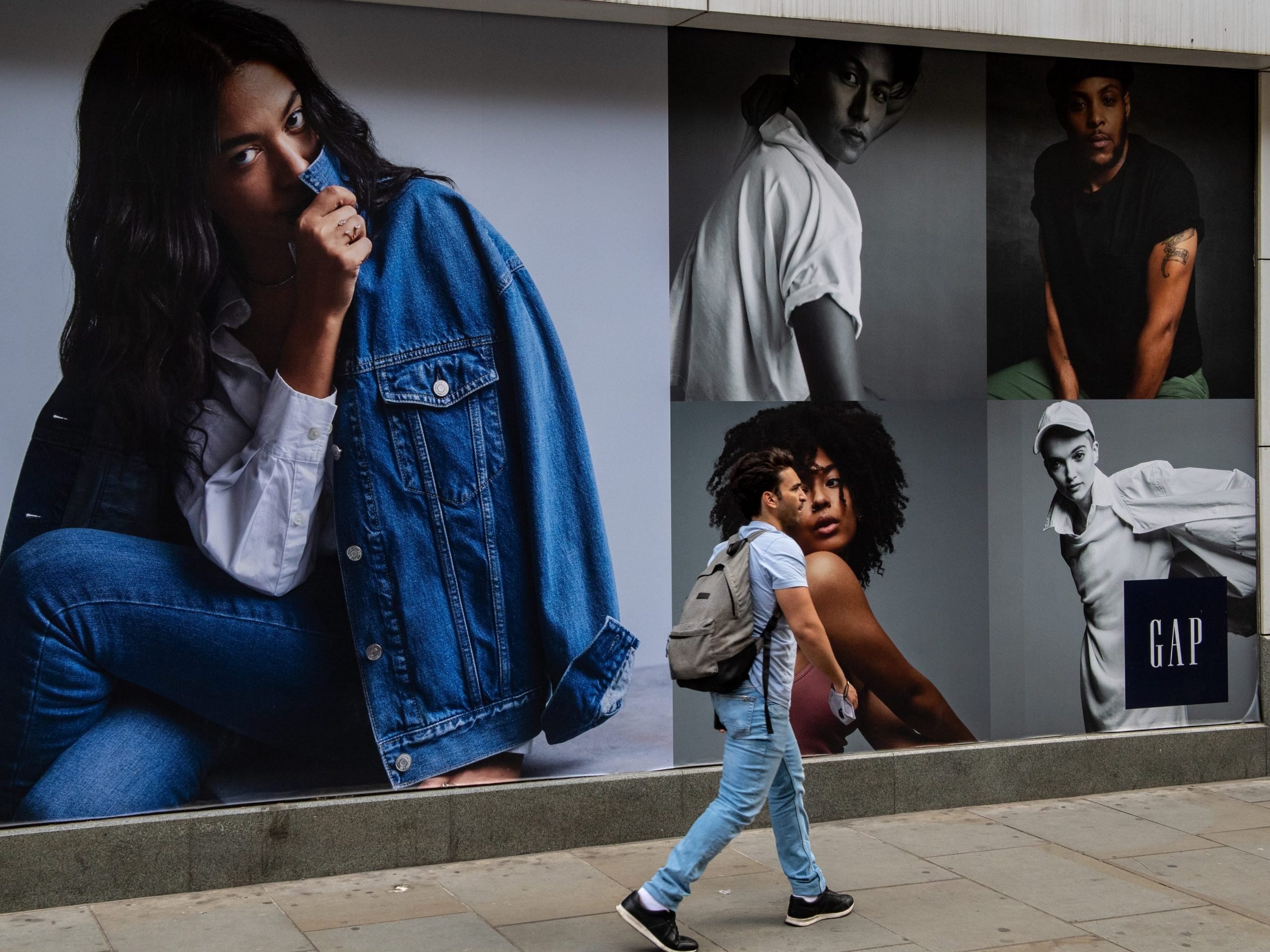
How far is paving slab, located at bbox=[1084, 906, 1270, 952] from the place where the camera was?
5156 millimetres

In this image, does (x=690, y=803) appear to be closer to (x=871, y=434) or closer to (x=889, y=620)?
(x=889, y=620)

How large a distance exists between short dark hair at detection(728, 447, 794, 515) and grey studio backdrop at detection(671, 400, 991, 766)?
1.65 m

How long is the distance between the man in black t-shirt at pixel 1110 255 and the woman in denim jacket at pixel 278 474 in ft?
9.07

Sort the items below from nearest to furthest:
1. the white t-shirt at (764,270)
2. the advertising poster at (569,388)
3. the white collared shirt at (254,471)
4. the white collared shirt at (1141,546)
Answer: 1. the advertising poster at (569,388)
2. the white collared shirt at (254,471)
3. the white t-shirt at (764,270)
4. the white collared shirt at (1141,546)

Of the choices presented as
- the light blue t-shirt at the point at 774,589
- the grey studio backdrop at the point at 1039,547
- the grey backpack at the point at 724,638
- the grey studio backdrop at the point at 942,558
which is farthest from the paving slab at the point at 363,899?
the grey studio backdrop at the point at 1039,547

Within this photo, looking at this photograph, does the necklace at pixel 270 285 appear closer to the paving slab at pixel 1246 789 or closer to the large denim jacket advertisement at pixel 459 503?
the large denim jacket advertisement at pixel 459 503

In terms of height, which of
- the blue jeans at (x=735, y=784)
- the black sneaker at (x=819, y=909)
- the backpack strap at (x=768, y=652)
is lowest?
the black sneaker at (x=819, y=909)

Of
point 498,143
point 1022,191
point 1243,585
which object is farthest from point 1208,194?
point 498,143

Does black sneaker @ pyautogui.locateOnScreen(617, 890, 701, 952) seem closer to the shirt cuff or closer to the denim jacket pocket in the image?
the denim jacket pocket

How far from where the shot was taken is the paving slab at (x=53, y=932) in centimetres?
518

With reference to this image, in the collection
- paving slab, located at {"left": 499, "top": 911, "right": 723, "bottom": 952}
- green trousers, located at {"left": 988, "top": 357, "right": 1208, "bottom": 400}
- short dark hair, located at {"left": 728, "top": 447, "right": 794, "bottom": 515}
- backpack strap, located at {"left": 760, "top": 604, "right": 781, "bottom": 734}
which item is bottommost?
paving slab, located at {"left": 499, "top": 911, "right": 723, "bottom": 952}

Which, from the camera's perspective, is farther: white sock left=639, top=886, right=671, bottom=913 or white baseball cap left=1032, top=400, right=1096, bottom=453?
white baseball cap left=1032, top=400, right=1096, bottom=453

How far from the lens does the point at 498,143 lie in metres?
6.48

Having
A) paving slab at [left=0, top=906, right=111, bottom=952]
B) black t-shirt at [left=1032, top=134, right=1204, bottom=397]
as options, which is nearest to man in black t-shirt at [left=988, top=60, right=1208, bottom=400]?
black t-shirt at [left=1032, top=134, right=1204, bottom=397]
